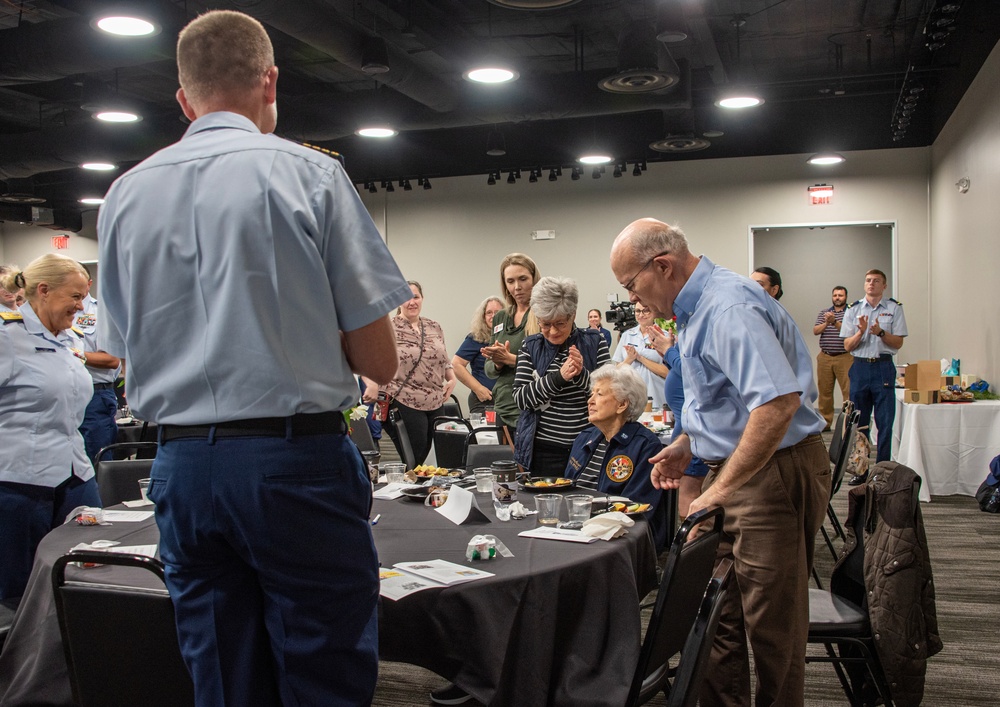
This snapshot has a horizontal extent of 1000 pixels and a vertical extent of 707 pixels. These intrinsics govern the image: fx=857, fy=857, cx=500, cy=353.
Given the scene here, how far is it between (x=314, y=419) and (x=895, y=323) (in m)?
8.87

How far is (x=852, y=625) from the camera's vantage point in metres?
2.65

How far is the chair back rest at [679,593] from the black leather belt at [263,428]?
89cm

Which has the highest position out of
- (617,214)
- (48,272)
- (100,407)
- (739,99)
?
(739,99)

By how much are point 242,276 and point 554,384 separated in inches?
105

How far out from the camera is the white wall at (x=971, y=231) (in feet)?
23.8

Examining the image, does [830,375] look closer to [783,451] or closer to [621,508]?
[621,508]

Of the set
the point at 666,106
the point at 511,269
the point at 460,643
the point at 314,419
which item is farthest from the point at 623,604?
the point at 666,106

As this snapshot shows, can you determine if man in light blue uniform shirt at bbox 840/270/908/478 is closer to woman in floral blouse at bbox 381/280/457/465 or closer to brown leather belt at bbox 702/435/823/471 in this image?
woman in floral blouse at bbox 381/280/457/465

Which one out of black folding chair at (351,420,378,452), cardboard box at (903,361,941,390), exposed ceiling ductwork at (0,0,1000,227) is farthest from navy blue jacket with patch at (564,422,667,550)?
cardboard box at (903,361,941,390)

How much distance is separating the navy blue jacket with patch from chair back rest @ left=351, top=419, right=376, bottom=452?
5.23 feet

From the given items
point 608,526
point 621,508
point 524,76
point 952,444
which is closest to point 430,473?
point 621,508

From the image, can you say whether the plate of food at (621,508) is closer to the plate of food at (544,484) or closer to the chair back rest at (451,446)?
the plate of food at (544,484)

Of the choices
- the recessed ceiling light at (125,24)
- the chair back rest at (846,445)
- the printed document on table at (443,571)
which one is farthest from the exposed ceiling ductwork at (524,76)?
the printed document on table at (443,571)

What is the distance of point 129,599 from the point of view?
1.78m
